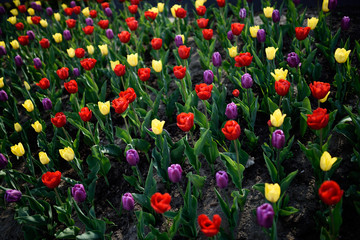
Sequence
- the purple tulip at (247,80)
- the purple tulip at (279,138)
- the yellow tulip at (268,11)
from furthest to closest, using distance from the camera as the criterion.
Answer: the yellow tulip at (268,11) < the purple tulip at (247,80) < the purple tulip at (279,138)

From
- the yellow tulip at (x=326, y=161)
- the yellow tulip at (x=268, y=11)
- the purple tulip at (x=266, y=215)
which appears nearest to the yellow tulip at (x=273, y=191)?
the purple tulip at (x=266, y=215)

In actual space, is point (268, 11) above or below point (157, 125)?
above

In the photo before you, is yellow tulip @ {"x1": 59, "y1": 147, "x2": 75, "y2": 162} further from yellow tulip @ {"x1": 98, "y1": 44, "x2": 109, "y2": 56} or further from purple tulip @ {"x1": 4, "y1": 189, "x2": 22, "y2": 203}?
yellow tulip @ {"x1": 98, "y1": 44, "x2": 109, "y2": 56}

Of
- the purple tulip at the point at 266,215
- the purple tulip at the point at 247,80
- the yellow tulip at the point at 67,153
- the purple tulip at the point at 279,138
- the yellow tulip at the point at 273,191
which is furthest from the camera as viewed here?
the purple tulip at the point at 247,80

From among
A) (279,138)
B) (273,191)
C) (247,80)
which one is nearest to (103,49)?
(247,80)

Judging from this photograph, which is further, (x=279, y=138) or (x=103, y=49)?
(x=103, y=49)

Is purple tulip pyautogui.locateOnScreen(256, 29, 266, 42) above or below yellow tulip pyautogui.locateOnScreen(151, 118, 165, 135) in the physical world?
above

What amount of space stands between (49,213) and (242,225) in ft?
5.18

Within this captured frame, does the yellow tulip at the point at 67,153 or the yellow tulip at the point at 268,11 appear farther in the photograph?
the yellow tulip at the point at 268,11

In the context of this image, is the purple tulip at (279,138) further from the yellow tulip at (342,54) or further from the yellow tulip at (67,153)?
the yellow tulip at (67,153)

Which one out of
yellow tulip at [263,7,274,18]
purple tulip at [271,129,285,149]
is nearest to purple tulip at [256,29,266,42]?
yellow tulip at [263,7,274,18]

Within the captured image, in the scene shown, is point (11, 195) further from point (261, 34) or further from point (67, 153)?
point (261, 34)

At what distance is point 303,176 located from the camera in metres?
2.52

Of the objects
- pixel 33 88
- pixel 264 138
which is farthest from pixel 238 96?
pixel 33 88
